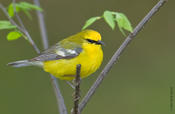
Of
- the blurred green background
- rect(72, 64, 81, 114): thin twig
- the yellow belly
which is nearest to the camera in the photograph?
rect(72, 64, 81, 114): thin twig

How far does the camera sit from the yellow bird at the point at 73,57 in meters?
2.17

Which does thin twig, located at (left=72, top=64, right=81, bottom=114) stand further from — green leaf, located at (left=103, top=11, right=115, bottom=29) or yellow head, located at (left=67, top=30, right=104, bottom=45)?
yellow head, located at (left=67, top=30, right=104, bottom=45)

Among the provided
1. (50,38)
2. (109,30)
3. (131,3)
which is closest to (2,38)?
(50,38)

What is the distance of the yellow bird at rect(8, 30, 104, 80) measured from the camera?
217cm

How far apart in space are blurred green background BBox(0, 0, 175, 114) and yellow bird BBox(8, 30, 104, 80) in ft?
4.95

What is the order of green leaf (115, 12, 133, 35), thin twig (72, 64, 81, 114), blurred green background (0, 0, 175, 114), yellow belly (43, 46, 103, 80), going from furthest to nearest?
1. blurred green background (0, 0, 175, 114)
2. yellow belly (43, 46, 103, 80)
3. green leaf (115, 12, 133, 35)
4. thin twig (72, 64, 81, 114)

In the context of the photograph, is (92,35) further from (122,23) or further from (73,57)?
(122,23)

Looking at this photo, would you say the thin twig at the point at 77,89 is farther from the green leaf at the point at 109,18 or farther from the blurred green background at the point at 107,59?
the blurred green background at the point at 107,59

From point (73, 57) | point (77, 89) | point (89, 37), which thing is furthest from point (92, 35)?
point (77, 89)

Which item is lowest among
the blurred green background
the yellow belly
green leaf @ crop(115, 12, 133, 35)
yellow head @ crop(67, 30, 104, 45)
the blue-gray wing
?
the blurred green background

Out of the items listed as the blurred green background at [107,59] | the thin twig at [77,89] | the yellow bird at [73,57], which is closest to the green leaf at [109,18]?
the thin twig at [77,89]

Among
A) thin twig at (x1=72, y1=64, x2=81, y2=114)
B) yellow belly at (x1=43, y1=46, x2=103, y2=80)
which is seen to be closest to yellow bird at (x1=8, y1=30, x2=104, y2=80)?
yellow belly at (x1=43, y1=46, x2=103, y2=80)

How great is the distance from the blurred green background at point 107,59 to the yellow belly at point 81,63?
1.58 metres

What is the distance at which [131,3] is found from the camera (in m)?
4.48
